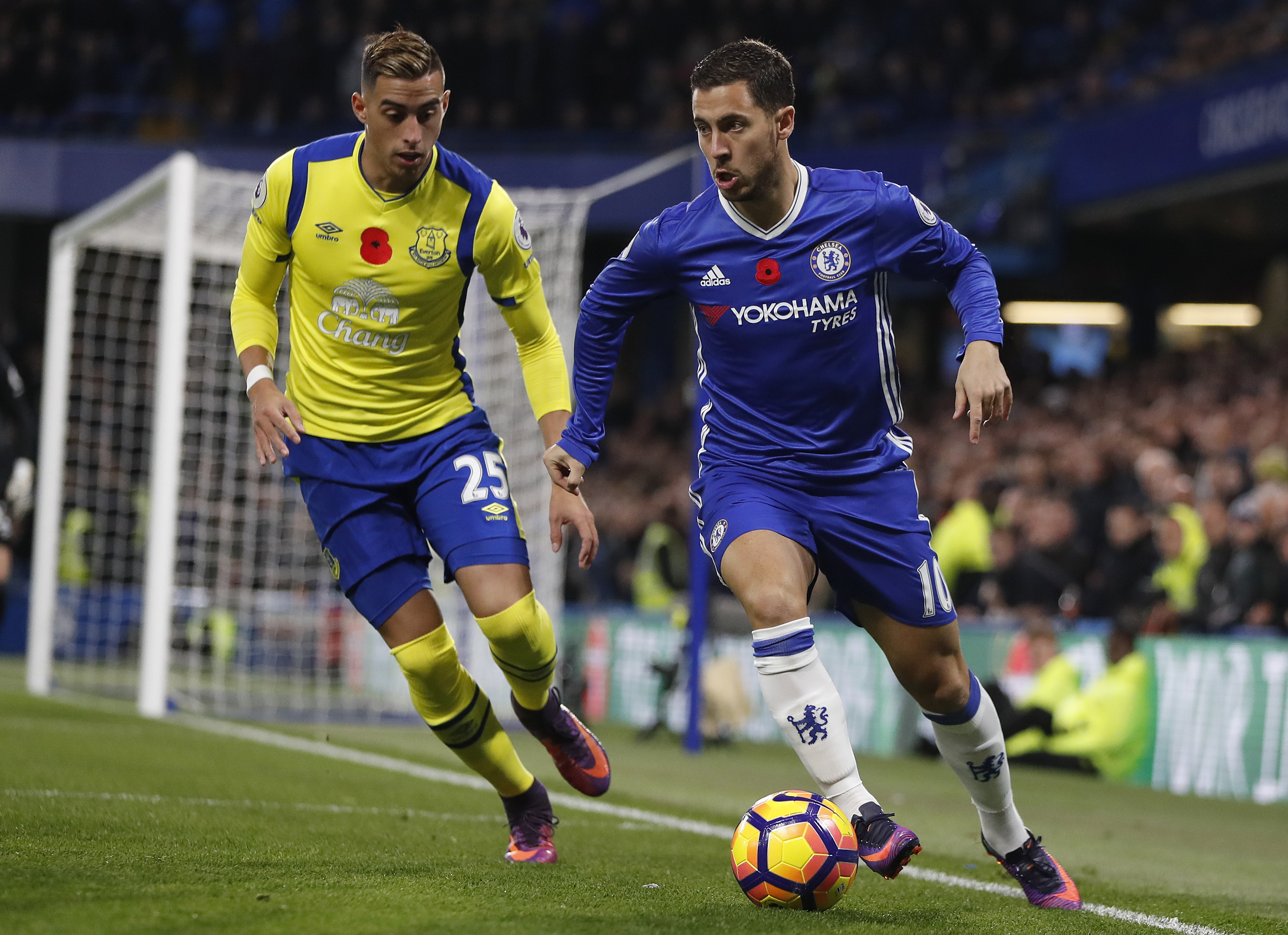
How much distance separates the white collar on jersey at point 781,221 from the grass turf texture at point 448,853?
1853 mm

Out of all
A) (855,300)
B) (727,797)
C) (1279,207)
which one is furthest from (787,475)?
(1279,207)

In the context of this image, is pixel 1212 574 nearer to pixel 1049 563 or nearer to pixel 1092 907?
pixel 1049 563

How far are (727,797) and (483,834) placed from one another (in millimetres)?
3046

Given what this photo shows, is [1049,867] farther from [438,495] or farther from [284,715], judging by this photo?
[284,715]

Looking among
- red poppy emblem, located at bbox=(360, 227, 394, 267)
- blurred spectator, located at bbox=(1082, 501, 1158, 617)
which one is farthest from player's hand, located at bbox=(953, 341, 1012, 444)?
blurred spectator, located at bbox=(1082, 501, 1158, 617)

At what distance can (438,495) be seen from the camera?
5.16 metres

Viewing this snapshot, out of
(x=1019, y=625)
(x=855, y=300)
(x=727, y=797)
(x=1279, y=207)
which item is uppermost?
(x=1279, y=207)

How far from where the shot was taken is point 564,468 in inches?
188

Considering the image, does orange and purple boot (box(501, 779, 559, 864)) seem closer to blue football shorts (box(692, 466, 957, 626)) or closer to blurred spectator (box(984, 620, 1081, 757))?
blue football shorts (box(692, 466, 957, 626))

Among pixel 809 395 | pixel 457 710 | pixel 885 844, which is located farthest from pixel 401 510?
pixel 885 844

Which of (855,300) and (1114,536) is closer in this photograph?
(855,300)

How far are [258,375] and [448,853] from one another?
1.63 metres

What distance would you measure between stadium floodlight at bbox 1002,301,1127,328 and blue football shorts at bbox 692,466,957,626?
19864mm

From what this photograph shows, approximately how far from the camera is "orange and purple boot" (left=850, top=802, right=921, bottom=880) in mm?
4062
